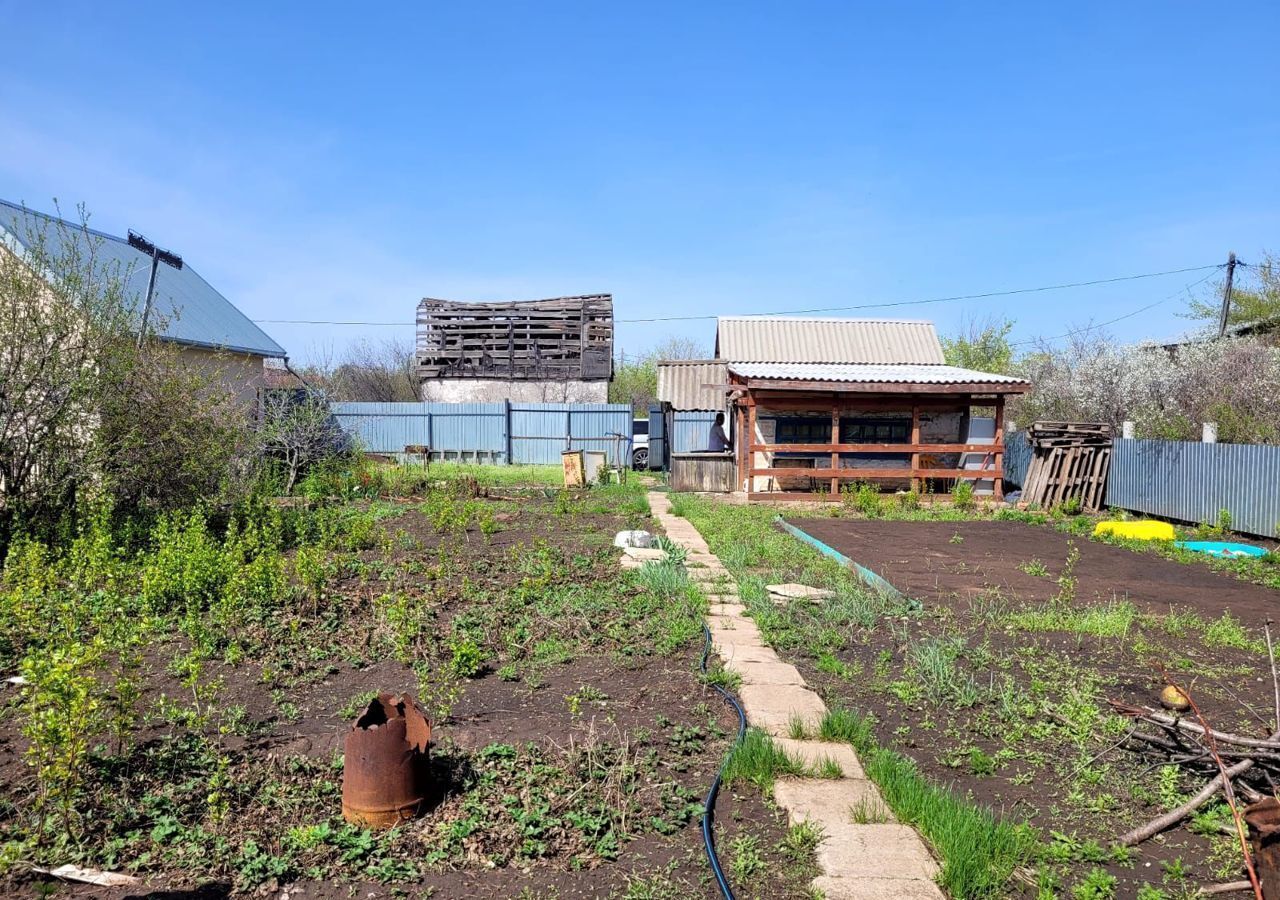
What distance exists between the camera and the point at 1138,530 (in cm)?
1255

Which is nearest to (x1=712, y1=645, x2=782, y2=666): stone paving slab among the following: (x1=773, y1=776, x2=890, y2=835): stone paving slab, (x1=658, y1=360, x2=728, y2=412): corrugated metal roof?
(x1=773, y1=776, x2=890, y2=835): stone paving slab

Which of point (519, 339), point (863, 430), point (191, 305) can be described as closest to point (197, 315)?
point (191, 305)

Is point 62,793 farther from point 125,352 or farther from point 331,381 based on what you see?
point 331,381

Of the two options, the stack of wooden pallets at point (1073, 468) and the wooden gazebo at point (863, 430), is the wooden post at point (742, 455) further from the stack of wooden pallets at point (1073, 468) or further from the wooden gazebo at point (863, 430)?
the stack of wooden pallets at point (1073, 468)

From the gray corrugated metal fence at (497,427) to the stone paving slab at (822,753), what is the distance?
21224mm

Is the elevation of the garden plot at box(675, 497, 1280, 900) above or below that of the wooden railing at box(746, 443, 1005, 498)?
below

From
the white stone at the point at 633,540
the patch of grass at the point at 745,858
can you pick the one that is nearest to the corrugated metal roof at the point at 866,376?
the white stone at the point at 633,540

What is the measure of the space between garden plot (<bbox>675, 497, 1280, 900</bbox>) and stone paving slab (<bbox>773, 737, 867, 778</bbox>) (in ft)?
0.24

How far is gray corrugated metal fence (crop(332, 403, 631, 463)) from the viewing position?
25.6m

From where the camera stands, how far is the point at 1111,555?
11.0 metres

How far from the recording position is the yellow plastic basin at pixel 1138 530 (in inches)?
480

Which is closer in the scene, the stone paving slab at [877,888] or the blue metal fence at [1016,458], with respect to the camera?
the stone paving slab at [877,888]

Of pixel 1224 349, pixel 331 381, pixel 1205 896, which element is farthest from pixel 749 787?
pixel 1224 349

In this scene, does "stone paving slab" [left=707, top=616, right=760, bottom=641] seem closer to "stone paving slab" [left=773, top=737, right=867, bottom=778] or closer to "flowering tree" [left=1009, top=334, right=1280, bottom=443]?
"stone paving slab" [left=773, top=737, right=867, bottom=778]
